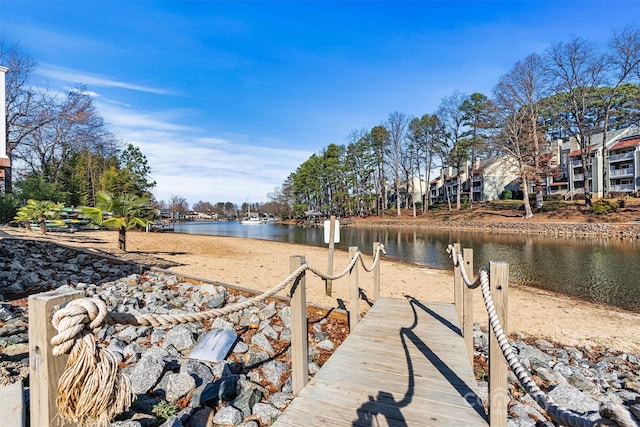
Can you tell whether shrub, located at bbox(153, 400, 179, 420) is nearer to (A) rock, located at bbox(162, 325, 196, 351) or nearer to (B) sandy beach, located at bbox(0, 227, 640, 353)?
(A) rock, located at bbox(162, 325, 196, 351)

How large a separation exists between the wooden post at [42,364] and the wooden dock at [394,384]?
1544 millimetres

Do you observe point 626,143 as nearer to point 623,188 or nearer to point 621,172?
point 621,172

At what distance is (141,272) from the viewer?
657 centimetres

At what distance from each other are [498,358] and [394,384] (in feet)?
3.40

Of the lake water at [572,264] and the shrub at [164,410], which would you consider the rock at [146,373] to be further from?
the lake water at [572,264]

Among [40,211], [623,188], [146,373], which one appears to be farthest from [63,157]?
[623,188]

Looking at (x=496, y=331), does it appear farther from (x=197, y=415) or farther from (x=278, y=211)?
(x=278, y=211)

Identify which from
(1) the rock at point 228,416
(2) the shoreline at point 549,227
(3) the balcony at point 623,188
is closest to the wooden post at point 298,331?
(1) the rock at point 228,416

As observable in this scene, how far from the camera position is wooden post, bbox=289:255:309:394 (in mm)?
2559

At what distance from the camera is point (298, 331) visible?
101 inches

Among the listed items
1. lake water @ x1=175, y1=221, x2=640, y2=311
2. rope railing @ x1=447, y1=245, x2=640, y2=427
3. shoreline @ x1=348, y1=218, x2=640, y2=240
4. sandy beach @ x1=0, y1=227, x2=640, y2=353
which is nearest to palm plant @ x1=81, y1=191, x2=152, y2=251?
sandy beach @ x1=0, y1=227, x2=640, y2=353

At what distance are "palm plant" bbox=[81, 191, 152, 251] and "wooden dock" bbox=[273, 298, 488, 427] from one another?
26.4 feet

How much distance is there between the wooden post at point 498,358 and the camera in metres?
1.98

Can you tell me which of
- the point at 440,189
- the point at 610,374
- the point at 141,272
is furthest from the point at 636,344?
the point at 440,189
